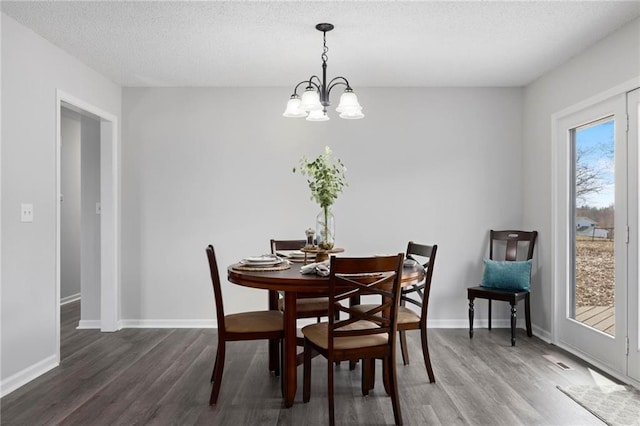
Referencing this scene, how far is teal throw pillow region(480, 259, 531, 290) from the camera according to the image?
4.18 metres

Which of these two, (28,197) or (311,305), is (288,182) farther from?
(28,197)

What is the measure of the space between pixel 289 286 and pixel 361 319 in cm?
44

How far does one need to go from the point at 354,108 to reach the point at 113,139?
8.90ft

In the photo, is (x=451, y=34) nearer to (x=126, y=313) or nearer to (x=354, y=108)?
(x=354, y=108)

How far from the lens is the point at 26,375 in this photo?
125 inches

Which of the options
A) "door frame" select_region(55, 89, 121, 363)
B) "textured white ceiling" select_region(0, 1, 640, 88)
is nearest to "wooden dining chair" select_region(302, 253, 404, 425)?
"textured white ceiling" select_region(0, 1, 640, 88)

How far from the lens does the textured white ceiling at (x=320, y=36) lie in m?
2.93

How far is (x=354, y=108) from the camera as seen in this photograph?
313cm

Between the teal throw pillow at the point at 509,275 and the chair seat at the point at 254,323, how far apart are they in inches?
88.7

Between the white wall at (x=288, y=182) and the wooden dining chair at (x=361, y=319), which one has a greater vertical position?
the white wall at (x=288, y=182)

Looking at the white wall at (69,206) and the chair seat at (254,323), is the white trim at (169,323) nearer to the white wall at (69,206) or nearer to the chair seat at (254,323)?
the white wall at (69,206)

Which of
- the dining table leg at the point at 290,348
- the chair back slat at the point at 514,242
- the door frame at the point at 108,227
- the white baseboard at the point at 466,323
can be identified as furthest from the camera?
the white baseboard at the point at 466,323

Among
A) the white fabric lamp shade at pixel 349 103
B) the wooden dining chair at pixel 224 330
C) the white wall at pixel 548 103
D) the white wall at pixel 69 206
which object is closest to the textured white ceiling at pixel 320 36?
the white wall at pixel 548 103

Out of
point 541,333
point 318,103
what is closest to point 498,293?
point 541,333
